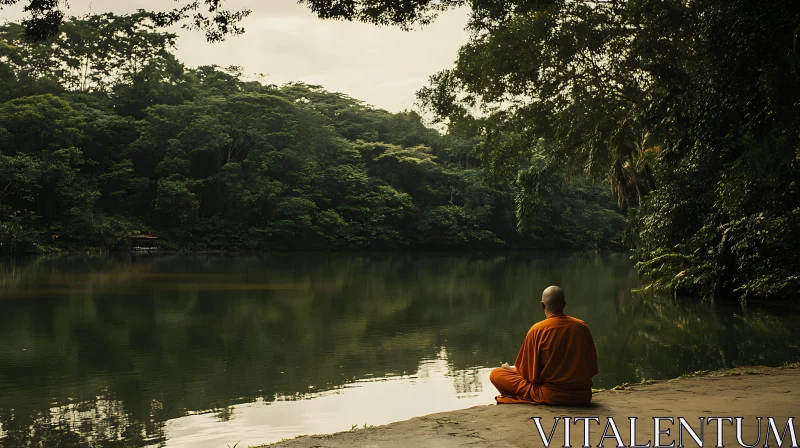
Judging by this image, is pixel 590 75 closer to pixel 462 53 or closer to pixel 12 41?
pixel 462 53

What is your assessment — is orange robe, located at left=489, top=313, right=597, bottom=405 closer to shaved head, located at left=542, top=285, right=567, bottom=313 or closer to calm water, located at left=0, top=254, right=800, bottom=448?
shaved head, located at left=542, top=285, right=567, bottom=313

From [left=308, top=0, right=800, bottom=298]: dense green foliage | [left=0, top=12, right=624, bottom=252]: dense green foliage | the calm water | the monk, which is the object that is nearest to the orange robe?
the monk

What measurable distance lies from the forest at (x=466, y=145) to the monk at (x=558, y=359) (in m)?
4.14

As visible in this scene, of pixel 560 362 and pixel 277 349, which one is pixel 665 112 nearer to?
pixel 277 349

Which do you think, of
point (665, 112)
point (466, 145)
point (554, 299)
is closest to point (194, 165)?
point (466, 145)

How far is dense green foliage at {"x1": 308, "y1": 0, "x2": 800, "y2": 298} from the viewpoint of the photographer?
859cm

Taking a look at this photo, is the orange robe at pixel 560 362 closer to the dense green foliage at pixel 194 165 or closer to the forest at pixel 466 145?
the forest at pixel 466 145

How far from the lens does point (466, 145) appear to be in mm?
48844

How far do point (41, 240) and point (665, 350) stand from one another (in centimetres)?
2864

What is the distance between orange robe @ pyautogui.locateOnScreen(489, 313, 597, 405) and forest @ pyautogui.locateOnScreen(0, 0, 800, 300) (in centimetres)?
418

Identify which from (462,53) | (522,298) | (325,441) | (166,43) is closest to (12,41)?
(166,43)

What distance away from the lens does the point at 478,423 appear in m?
4.85

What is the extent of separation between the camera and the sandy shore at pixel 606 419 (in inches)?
171

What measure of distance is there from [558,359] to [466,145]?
44124 mm
